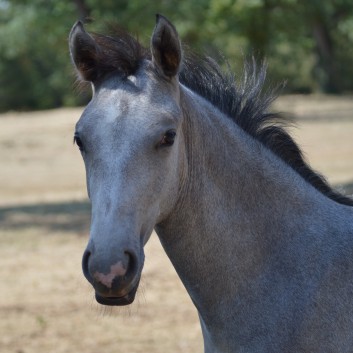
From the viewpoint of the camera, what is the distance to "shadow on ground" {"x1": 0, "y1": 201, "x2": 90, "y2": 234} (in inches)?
472

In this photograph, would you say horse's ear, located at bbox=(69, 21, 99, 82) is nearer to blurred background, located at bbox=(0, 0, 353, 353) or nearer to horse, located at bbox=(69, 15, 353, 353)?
horse, located at bbox=(69, 15, 353, 353)

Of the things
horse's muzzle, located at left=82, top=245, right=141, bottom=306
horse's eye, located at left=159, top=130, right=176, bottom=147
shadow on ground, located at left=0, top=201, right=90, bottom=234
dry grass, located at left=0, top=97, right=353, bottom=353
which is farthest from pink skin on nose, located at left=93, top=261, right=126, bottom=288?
shadow on ground, located at left=0, top=201, right=90, bottom=234

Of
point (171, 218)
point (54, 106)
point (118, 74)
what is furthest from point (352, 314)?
point (54, 106)

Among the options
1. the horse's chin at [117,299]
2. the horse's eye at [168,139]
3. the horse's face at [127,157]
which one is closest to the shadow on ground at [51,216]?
the horse's face at [127,157]

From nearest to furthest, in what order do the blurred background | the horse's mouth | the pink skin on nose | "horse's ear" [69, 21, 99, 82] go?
the pink skin on nose → the horse's mouth → "horse's ear" [69, 21, 99, 82] → the blurred background

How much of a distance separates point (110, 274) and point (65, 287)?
19.4ft

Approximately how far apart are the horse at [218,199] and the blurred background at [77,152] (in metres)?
0.43

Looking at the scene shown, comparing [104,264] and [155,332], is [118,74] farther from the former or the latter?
[155,332]

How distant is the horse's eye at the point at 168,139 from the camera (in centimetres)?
321

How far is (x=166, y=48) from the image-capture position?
11.1ft

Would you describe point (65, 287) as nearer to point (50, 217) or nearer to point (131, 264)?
point (50, 217)

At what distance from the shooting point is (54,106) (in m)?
47.1

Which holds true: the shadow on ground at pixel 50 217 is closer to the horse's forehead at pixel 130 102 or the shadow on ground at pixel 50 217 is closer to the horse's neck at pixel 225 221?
the horse's neck at pixel 225 221

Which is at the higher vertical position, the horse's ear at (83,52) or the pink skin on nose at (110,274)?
the horse's ear at (83,52)
